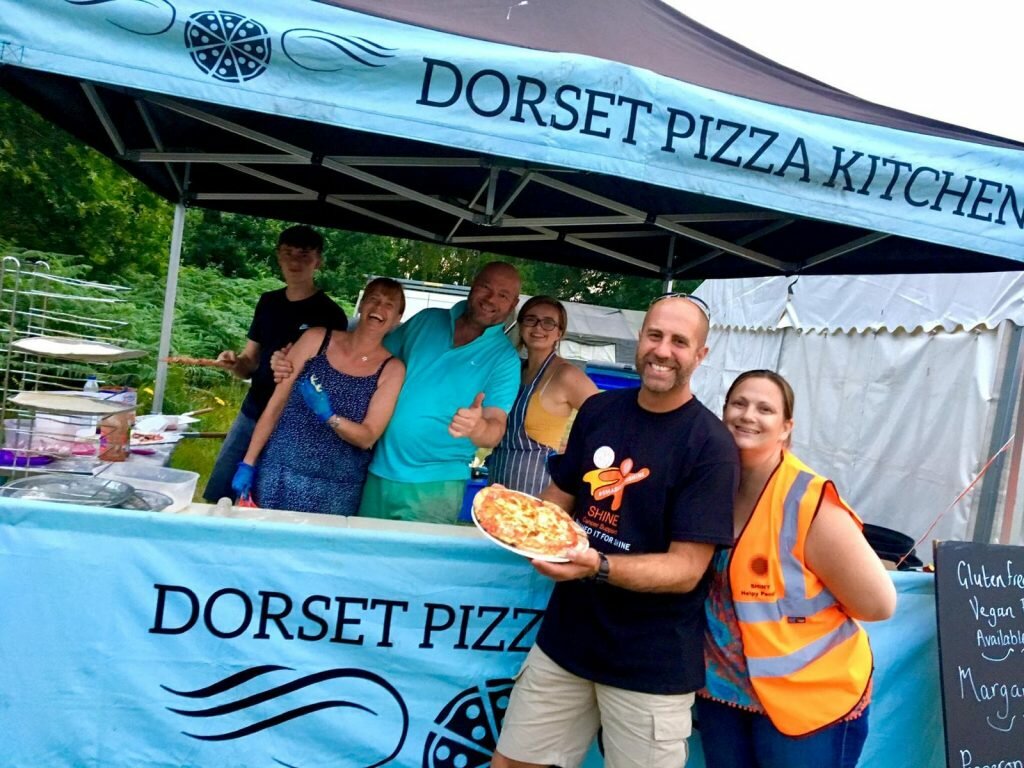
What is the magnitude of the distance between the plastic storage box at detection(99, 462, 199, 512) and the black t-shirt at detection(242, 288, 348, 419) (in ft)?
3.63

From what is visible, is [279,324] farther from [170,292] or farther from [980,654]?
[980,654]

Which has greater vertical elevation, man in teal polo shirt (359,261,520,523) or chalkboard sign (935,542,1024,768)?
man in teal polo shirt (359,261,520,523)

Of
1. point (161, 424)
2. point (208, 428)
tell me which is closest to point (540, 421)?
point (161, 424)

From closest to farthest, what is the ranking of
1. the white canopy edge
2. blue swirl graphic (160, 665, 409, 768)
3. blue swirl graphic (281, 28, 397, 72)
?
blue swirl graphic (281, 28, 397, 72) < blue swirl graphic (160, 665, 409, 768) < the white canopy edge

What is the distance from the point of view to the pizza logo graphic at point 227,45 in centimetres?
195

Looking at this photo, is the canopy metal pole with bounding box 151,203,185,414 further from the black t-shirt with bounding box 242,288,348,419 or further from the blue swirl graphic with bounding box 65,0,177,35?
the blue swirl graphic with bounding box 65,0,177,35

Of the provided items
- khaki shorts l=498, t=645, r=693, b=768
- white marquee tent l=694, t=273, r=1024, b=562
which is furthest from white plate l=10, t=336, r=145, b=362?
white marquee tent l=694, t=273, r=1024, b=562

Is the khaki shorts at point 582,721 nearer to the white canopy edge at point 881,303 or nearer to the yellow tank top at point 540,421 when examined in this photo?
the yellow tank top at point 540,421

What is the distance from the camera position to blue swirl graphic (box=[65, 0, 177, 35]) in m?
1.89

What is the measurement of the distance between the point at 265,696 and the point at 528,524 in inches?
39.1

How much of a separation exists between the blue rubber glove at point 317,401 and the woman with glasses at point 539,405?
2.67 ft

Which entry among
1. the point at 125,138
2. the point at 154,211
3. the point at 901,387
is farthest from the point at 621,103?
the point at 154,211

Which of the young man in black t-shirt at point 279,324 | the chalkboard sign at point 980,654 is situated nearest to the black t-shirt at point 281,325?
the young man in black t-shirt at point 279,324

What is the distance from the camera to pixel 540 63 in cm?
216
